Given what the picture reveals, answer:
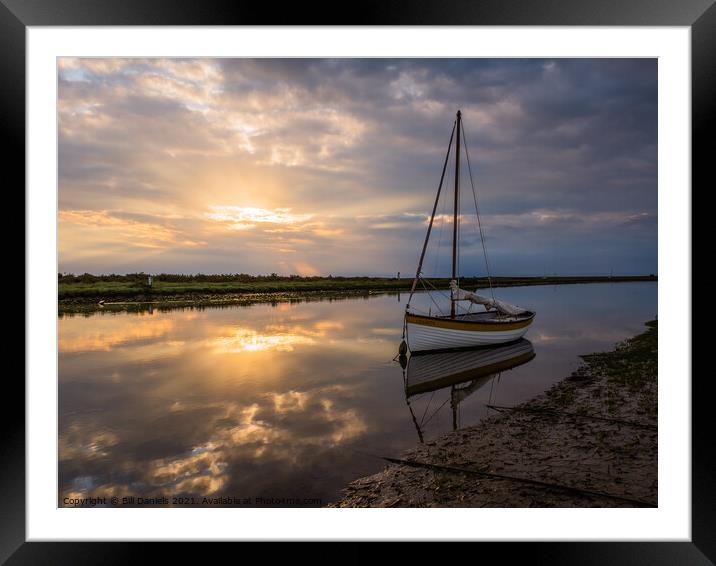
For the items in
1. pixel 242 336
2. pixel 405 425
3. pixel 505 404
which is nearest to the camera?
pixel 405 425

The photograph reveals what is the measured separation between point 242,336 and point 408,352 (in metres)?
5.86

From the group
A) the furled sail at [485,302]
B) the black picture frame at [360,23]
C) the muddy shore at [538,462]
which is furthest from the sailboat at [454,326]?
the black picture frame at [360,23]

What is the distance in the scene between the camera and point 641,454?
4043 millimetres

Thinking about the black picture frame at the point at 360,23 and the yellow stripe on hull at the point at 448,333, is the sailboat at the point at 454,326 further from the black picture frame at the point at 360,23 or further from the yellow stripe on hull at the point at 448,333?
the black picture frame at the point at 360,23

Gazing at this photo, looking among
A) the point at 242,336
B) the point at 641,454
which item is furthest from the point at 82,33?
the point at 242,336

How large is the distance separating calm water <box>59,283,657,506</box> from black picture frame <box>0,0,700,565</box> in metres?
1.47

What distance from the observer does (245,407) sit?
635 cm

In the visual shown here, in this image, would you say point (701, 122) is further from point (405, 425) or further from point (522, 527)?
point (405, 425)

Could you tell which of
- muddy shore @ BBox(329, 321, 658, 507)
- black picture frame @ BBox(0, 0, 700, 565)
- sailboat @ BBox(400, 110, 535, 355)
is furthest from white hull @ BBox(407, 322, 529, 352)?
black picture frame @ BBox(0, 0, 700, 565)

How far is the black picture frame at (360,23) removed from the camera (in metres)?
2.43

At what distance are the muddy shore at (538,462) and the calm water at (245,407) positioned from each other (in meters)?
0.44

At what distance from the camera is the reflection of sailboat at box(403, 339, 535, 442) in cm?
738

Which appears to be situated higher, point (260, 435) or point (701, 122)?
point (701, 122)

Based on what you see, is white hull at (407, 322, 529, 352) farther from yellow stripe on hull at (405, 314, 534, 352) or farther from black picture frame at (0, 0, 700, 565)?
black picture frame at (0, 0, 700, 565)
